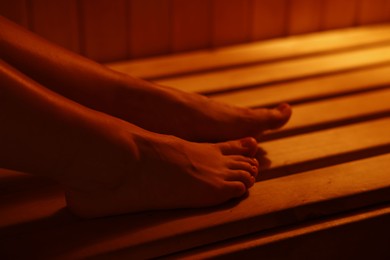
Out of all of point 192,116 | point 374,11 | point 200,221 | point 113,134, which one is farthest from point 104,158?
point 374,11

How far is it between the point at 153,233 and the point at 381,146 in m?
0.62

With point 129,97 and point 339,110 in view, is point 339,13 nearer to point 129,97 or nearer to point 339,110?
point 339,110

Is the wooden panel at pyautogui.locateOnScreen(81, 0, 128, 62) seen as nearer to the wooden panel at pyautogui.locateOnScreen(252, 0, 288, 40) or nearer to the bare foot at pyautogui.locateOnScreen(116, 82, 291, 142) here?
the wooden panel at pyautogui.locateOnScreen(252, 0, 288, 40)

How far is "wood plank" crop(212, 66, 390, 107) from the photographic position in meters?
1.88

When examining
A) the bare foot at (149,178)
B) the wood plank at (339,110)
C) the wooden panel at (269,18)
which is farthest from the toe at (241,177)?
the wooden panel at (269,18)

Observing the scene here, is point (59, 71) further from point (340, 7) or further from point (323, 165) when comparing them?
point (340, 7)

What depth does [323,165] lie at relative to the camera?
1.52m

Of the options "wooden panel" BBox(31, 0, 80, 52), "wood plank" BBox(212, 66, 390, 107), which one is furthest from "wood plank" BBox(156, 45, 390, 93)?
"wooden panel" BBox(31, 0, 80, 52)

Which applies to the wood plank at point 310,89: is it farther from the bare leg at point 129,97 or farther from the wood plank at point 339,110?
the bare leg at point 129,97

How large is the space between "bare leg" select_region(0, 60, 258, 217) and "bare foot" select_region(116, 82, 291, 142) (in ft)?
0.34

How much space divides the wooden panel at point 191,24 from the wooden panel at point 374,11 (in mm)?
571

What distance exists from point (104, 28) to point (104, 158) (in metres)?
0.98

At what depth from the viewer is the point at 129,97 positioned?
4.76 ft

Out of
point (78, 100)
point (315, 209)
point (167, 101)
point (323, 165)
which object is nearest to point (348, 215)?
point (315, 209)
